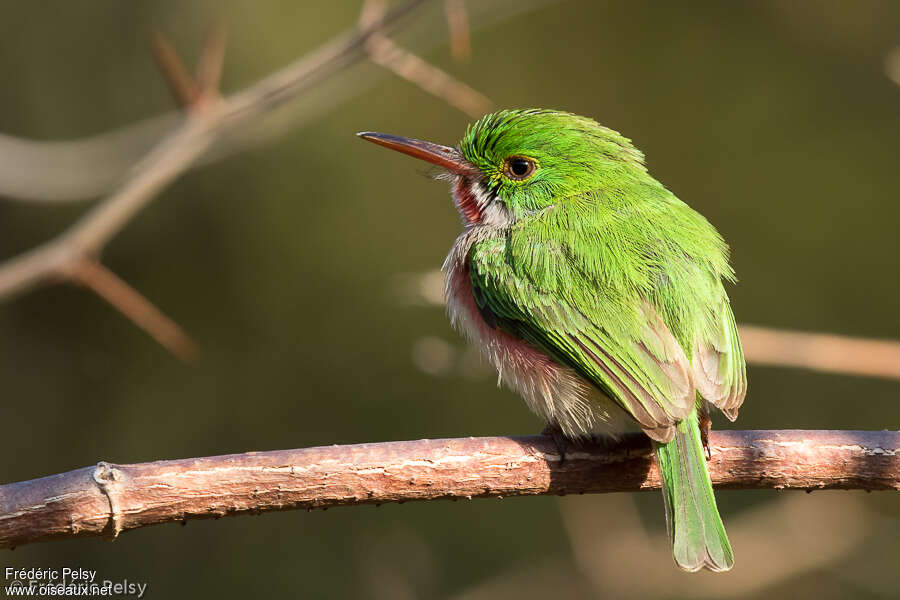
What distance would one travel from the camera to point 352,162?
6973mm

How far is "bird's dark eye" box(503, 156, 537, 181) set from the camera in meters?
3.68

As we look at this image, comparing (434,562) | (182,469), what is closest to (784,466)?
(182,469)

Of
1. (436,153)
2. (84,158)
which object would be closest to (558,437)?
(436,153)

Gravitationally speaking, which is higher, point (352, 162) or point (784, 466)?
point (352, 162)

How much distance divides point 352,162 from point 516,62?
124 centimetres

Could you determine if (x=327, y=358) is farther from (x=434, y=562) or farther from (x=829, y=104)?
(x=829, y=104)

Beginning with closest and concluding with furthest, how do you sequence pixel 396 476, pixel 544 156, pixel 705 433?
pixel 396 476 < pixel 705 433 < pixel 544 156

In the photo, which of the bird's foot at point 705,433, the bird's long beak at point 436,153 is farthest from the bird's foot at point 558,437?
the bird's long beak at point 436,153

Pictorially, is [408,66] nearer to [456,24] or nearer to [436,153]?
[456,24]

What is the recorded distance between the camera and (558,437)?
3025 mm

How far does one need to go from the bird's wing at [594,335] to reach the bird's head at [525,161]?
0.30m

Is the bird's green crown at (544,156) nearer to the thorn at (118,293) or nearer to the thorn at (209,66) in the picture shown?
the thorn at (209,66)

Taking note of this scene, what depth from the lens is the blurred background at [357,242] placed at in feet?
20.3

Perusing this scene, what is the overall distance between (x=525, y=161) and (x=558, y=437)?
108cm
